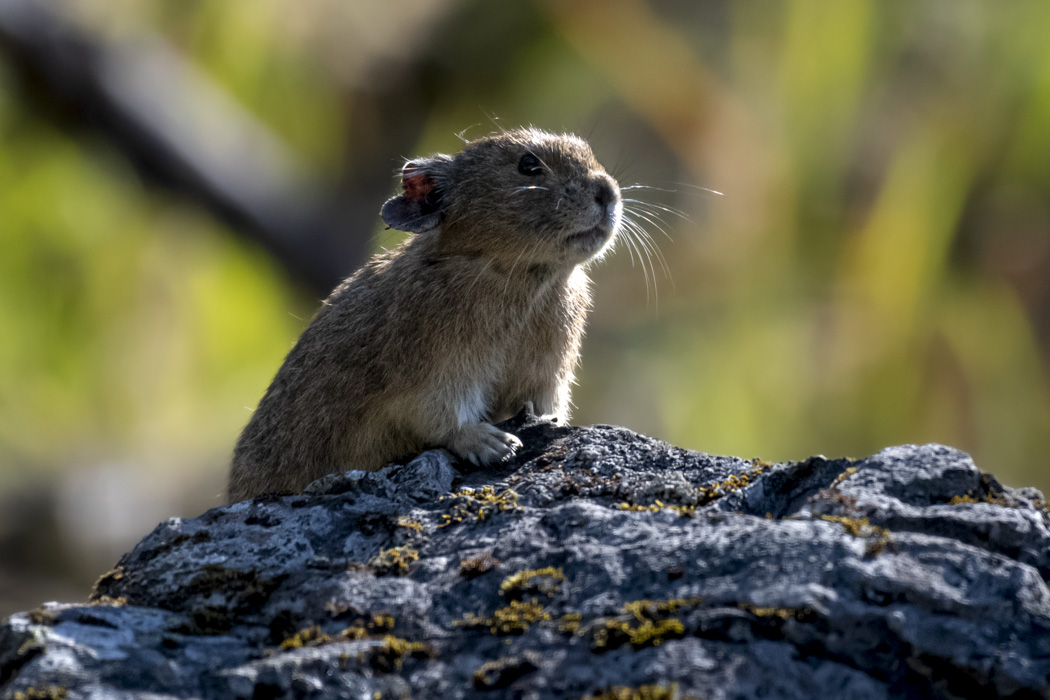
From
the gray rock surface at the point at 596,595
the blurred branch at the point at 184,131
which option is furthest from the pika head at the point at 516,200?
the blurred branch at the point at 184,131

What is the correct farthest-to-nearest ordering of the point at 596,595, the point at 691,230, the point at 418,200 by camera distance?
1. the point at 691,230
2. the point at 418,200
3. the point at 596,595

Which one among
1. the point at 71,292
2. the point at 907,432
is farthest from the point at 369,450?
the point at 71,292

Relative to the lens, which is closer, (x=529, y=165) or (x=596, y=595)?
(x=596, y=595)

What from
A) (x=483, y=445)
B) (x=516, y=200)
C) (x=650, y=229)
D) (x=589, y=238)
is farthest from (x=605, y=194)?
(x=650, y=229)

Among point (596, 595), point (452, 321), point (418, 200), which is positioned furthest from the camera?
point (418, 200)

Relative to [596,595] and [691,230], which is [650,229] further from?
[596,595]

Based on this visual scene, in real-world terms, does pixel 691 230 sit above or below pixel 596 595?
above
